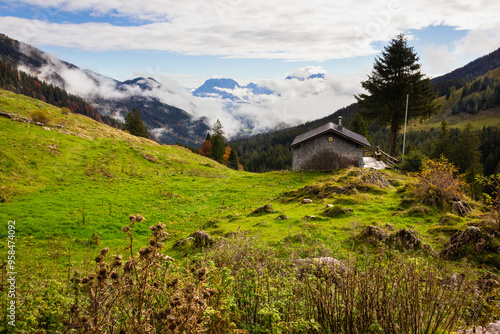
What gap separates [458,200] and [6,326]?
1640 cm

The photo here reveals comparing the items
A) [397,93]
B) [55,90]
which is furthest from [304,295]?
[55,90]

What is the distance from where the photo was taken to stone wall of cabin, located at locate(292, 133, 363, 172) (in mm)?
31125

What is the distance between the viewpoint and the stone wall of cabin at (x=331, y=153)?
31.1 metres

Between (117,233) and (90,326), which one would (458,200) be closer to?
(90,326)

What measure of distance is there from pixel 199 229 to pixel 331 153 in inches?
860

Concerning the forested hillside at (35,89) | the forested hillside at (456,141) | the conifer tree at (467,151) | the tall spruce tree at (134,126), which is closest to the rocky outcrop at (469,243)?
the forested hillside at (456,141)

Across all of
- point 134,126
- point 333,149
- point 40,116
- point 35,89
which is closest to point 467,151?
point 333,149

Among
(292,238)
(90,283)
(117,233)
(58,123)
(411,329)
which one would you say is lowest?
(117,233)

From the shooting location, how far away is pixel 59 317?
Result: 3895mm

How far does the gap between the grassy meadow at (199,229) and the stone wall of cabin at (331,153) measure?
208 cm

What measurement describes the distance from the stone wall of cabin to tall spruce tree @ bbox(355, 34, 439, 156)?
788 centimetres

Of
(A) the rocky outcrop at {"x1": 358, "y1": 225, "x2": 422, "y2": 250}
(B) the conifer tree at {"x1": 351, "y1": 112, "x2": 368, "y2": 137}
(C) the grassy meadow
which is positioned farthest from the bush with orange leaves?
(B) the conifer tree at {"x1": 351, "y1": 112, "x2": 368, "y2": 137}

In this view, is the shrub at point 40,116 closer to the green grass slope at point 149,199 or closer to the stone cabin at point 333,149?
the green grass slope at point 149,199

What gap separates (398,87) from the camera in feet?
110
